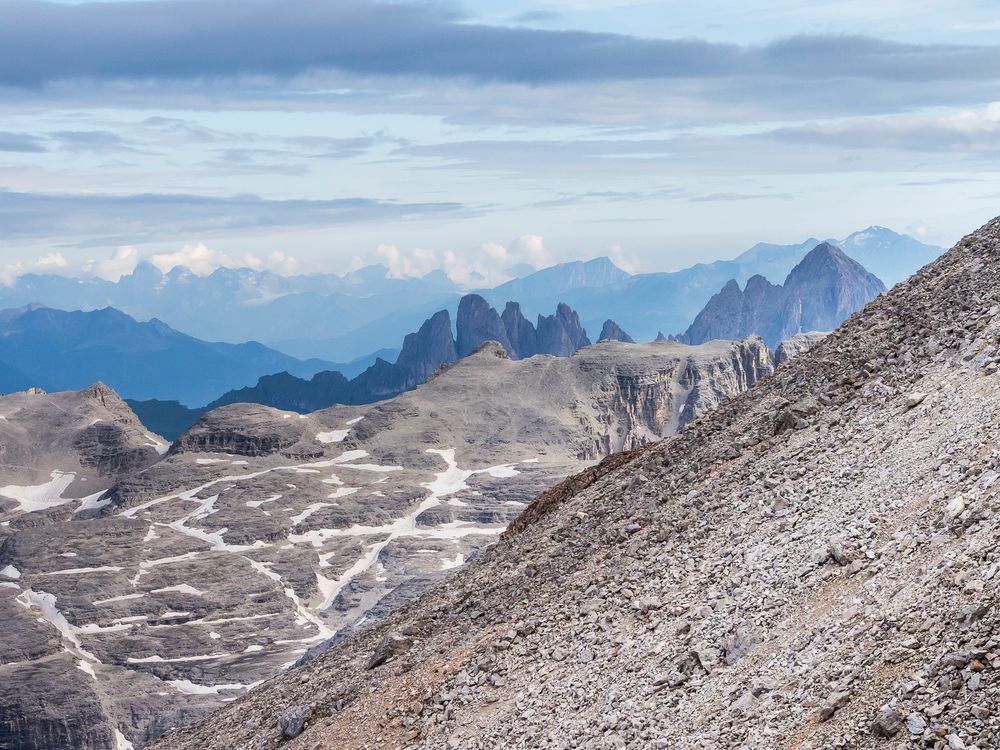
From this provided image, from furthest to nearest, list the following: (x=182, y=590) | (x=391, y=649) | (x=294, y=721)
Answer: (x=182, y=590) → (x=391, y=649) → (x=294, y=721)

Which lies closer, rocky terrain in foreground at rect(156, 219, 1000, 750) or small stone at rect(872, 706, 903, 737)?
small stone at rect(872, 706, 903, 737)

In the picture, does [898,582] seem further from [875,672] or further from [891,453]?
[891,453]

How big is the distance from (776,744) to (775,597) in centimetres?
507

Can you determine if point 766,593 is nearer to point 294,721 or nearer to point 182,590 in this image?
point 294,721

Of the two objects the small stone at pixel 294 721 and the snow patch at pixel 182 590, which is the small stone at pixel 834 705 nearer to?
the small stone at pixel 294 721

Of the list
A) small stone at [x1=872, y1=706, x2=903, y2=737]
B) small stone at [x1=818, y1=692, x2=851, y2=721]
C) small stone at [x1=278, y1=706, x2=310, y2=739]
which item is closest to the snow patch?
small stone at [x1=278, y1=706, x2=310, y2=739]

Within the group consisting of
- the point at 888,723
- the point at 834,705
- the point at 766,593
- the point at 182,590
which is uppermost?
the point at 888,723

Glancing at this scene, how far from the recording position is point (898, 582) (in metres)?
22.4

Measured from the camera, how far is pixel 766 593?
83.6 ft

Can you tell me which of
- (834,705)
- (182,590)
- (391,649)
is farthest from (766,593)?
(182,590)

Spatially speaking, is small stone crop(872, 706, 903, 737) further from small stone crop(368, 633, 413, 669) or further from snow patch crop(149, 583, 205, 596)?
snow patch crop(149, 583, 205, 596)

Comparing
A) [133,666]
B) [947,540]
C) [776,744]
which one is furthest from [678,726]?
[133,666]

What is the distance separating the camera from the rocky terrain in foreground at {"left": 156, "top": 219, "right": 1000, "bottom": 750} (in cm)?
2042

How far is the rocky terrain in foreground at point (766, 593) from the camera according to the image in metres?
20.4
